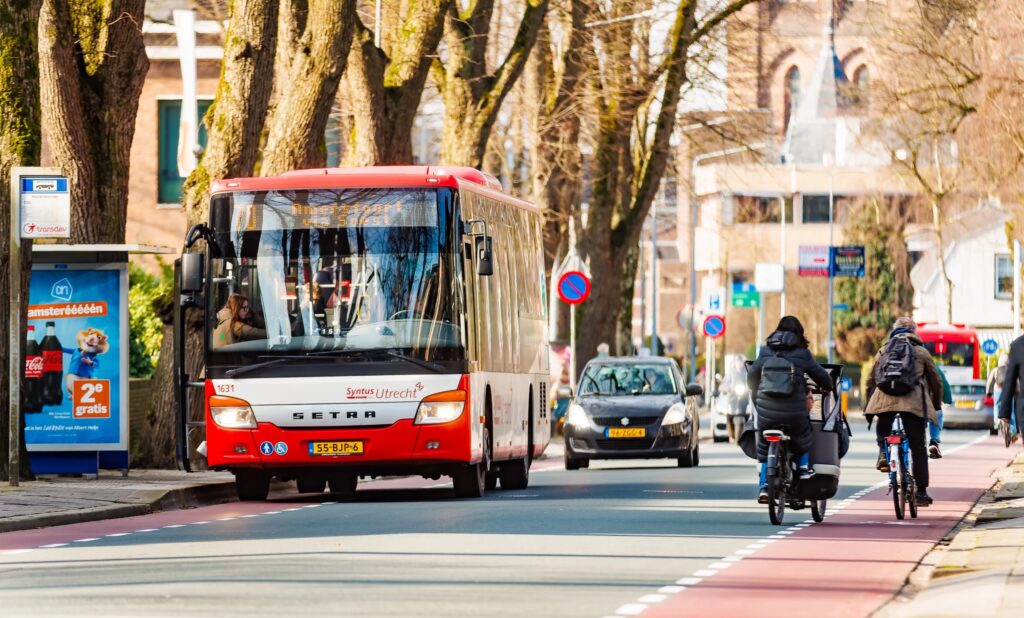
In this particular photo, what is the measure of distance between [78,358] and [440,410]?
14.2 feet

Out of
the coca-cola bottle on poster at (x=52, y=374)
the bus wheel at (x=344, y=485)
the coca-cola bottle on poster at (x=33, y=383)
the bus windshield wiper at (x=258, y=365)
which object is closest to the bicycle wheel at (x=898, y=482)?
the bus windshield wiper at (x=258, y=365)

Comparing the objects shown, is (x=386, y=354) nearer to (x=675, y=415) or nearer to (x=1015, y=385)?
(x=1015, y=385)

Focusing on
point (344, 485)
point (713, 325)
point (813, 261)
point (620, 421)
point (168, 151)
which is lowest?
point (344, 485)

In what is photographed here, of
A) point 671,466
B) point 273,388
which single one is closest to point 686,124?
point 671,466

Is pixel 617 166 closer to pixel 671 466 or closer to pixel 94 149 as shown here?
pixel 671 466

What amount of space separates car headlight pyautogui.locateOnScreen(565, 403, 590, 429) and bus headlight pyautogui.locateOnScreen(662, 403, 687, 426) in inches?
40.8

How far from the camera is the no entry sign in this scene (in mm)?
36625

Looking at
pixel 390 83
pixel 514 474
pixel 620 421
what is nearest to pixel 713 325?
pixel 390 83

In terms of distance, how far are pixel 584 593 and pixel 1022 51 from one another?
1331 inches

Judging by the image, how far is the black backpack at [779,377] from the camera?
18.0 meters

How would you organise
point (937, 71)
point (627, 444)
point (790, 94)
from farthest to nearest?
point (790, 94) → point (937, 71) → point (627, 444)

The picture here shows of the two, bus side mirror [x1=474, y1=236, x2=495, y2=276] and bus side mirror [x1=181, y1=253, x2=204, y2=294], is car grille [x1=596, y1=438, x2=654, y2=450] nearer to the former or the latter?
bus side mirror [x1=474, y1=236, x2=495, y2=276]

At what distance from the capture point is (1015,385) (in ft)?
60.1

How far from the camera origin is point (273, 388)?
21.0 m
